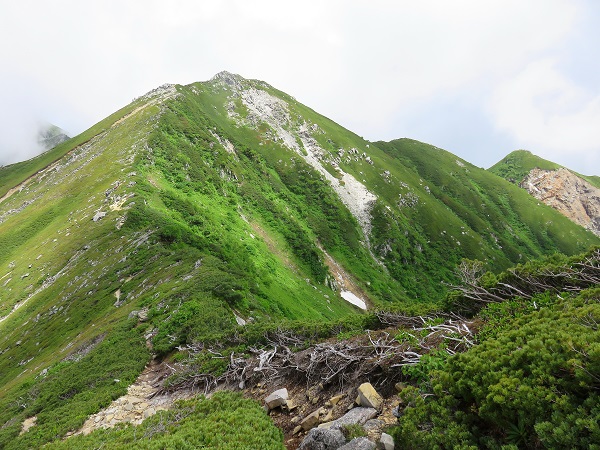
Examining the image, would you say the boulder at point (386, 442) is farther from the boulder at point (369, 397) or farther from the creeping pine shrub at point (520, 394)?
the boulder at point (369, 397)

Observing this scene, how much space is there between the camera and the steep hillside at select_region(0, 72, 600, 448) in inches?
809

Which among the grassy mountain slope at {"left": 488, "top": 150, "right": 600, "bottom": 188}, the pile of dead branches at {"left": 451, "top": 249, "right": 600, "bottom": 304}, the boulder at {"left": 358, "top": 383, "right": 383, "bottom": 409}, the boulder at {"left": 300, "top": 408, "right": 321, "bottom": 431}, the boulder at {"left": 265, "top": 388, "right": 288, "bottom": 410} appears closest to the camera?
the boulder at {"left": 358, "top": 383, "right": 383, "bottom": 409}

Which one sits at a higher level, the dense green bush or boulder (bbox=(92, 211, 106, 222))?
boulder (bbox=(92, 211, 106, 222))

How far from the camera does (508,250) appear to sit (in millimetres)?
101062

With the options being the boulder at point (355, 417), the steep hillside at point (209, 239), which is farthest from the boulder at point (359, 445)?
the steep hillside at point (209, 239)

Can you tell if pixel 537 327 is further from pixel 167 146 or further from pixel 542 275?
pixel 167 146

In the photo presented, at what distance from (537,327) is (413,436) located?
12.3ft

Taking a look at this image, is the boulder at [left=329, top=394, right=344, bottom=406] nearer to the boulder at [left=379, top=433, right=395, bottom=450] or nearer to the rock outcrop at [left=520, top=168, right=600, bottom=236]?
the boulder at [left=379, top=433, right=395, bottom=450]

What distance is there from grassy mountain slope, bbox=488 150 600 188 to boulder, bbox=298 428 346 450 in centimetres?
19981

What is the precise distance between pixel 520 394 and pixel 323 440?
4.71 metres

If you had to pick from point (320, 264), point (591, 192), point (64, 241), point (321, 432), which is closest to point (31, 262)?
point (64, 241)

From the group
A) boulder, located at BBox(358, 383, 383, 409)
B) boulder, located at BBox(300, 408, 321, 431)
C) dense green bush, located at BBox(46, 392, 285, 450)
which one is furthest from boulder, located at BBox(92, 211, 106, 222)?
boulder, located at BBox(358, 383, 383, 409)

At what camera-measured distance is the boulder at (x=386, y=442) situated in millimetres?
7047

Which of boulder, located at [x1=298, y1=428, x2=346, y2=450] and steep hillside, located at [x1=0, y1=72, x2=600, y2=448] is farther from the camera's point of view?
steep hillside, located at [x1=0, y1=72, x2=600, y2=448]
